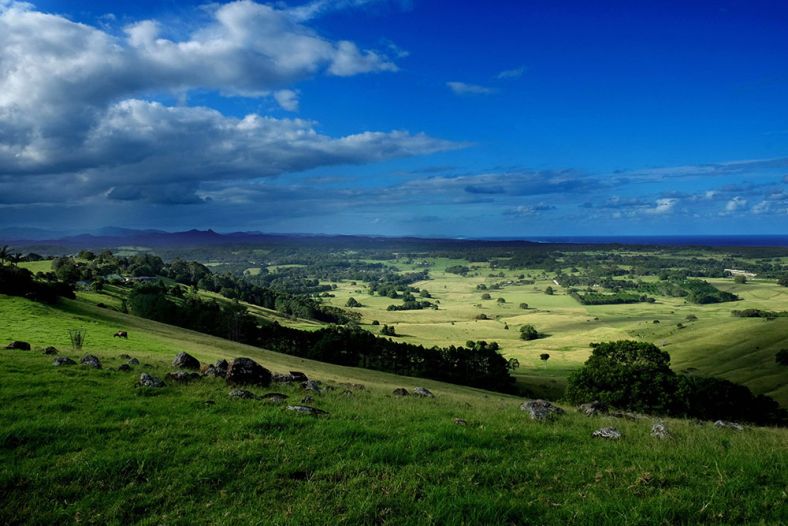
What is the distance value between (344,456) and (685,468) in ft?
25.2

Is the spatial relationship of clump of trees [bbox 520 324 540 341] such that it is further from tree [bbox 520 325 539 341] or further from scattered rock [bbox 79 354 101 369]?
scattered rock [bbox 79 354 101 369]

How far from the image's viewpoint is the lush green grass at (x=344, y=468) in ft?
27.2

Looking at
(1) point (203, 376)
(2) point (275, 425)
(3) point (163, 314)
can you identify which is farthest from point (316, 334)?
(2) point (275, 425)

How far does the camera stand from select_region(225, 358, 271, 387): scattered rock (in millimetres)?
20141

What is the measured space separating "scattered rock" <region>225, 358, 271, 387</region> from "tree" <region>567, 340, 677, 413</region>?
45.3 m

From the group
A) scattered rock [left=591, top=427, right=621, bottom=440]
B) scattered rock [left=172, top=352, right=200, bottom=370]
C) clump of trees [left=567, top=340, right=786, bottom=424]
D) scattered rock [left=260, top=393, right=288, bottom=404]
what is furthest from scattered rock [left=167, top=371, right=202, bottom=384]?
clump of trees [left=567, top=340, right=786, bottom=424]

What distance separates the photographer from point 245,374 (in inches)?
808

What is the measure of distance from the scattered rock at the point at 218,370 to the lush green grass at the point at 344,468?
5480 mm

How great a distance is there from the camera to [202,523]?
7.89 metres

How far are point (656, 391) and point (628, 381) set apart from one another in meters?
3.54

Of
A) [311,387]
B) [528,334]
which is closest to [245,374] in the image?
[311,387]

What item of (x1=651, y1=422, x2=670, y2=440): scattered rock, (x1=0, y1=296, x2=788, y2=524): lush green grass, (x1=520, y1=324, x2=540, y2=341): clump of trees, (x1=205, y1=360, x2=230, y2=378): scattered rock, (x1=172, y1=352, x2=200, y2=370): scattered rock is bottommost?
(x1=520, y1=324, x2=540, y2=341): clump of trees

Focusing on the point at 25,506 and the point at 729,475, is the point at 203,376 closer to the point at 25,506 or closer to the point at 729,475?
the point at 25,506

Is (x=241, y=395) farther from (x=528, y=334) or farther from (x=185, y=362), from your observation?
(x=528, y=334)
